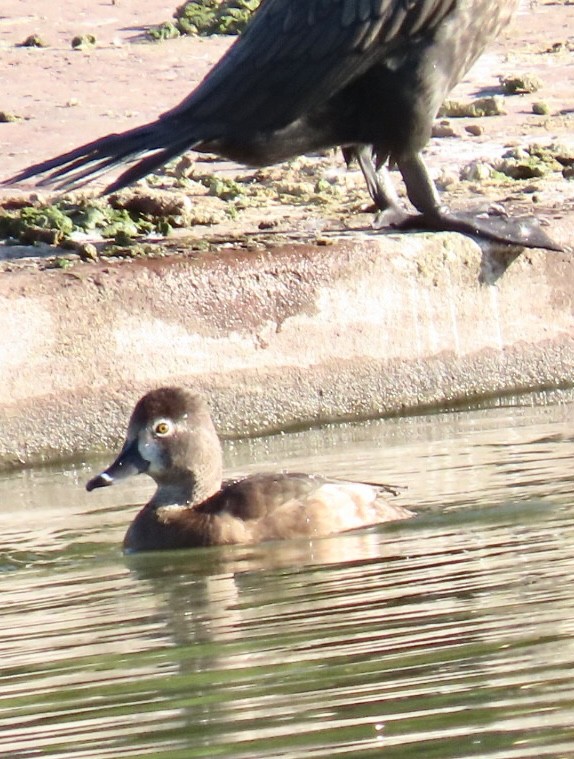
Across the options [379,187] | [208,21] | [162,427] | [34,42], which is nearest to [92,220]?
[379,187]

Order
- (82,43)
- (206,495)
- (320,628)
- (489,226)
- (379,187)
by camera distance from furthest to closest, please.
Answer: (82,43), (379,187), (489,226), (206,495), (320,628)

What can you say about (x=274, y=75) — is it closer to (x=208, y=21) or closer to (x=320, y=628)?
(x=320, y=628)

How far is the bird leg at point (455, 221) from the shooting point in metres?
7.38

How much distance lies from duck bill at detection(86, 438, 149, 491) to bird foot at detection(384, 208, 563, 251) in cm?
215

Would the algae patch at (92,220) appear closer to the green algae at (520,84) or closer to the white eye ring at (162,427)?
the white eye ring at (162,427)

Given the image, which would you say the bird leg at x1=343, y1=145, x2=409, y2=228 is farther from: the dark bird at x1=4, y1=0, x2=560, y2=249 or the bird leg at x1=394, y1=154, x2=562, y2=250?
the dark bird at x1=4, y1=0, x2=560, y2=249

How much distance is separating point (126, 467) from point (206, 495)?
0.26 meters

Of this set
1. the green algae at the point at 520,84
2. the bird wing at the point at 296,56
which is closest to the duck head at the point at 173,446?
the bird wing at the point at 296,56

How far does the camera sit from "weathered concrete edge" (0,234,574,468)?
6895 millimetres

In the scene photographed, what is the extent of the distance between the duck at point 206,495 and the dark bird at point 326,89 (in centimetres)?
155

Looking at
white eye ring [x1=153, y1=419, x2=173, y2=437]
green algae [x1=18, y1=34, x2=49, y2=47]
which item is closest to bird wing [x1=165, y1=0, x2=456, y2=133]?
white eye ring [x1=153, y1=419, x2=173, y2=437]

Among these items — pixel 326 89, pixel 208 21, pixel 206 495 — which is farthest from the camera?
pixel 208 21

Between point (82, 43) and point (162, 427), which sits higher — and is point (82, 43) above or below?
above

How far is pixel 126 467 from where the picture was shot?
567 cm
